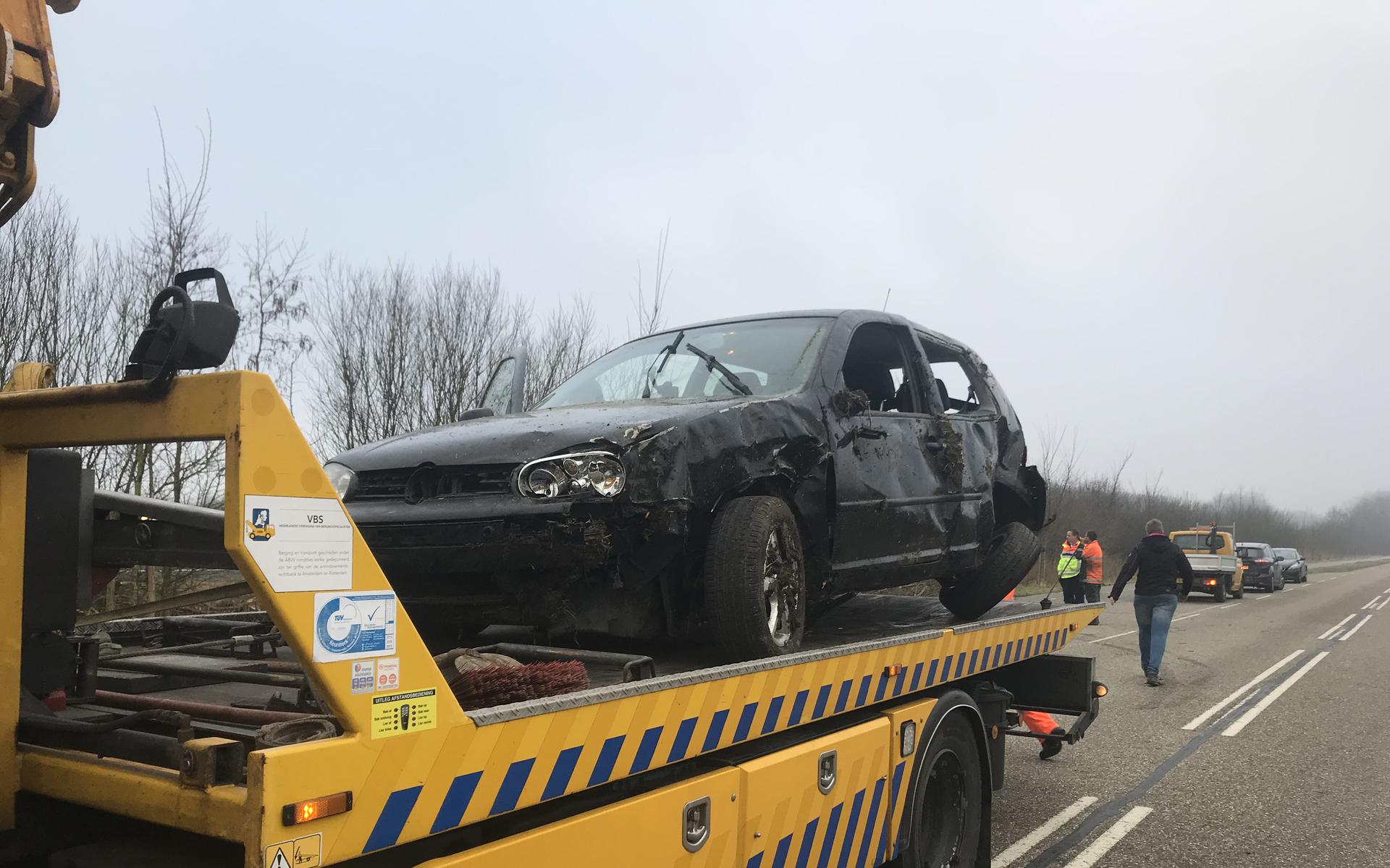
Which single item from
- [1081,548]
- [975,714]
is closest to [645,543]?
[975,714]

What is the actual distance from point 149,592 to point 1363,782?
9367 mm

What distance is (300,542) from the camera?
1.85 metres

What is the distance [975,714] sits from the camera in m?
4.92

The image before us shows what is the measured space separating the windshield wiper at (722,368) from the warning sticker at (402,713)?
2.25 meters

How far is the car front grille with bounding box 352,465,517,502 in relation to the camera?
10.5ft

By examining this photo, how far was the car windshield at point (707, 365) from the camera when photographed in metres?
4.24

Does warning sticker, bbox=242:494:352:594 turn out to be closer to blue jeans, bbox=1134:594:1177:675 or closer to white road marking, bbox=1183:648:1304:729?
white road marking, bbox=1183:648:1304:729

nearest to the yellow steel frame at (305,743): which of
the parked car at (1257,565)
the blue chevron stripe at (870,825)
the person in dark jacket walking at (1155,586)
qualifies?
the blue chevron stripe at (870,825)

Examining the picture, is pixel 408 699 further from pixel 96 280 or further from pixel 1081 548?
pixel 1081 548

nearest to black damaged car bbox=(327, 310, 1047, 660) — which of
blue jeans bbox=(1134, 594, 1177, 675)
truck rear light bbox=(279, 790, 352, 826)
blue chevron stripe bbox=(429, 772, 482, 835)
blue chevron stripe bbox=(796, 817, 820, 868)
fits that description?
blue chevron stripe bbox=(796, 817, 820, 868)

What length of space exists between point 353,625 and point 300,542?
0.65 feet

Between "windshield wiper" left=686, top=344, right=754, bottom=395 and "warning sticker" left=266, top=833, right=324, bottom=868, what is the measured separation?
2562mm

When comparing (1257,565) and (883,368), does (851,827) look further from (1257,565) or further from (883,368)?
(1257,565)

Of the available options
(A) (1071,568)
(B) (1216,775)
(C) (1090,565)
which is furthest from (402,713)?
(C) (1090,565)
